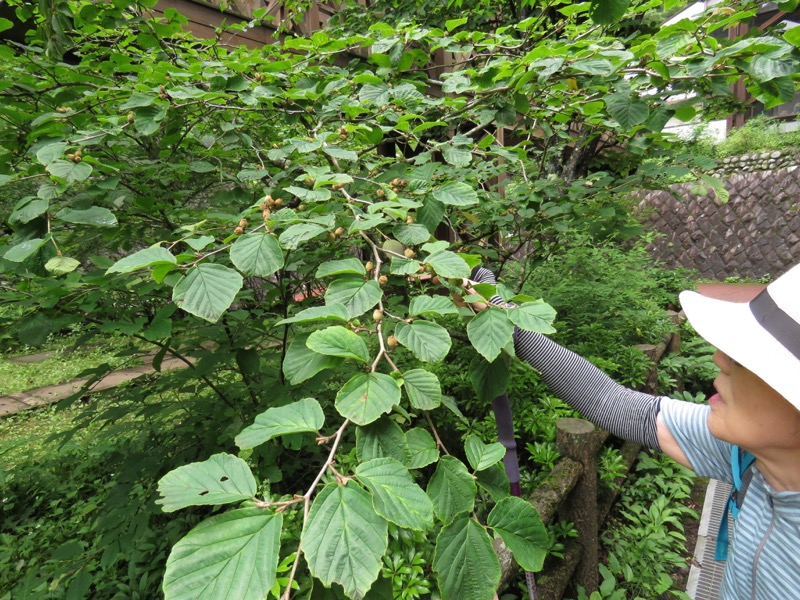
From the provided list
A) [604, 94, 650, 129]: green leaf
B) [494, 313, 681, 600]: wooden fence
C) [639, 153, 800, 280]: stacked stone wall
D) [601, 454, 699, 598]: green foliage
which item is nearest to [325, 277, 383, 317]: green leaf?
[604, 94, 650, 129]: green leaf

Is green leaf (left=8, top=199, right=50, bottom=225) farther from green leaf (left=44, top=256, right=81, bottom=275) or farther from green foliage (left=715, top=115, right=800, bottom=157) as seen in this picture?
green foliage (left=715, top=115, right=800, bottom=157)

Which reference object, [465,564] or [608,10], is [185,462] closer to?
[465,564]

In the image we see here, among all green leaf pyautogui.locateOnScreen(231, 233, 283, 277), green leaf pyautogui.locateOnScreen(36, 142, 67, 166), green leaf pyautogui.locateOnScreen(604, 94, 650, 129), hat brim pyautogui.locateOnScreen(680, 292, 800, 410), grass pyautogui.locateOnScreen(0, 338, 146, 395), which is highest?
green leaf pyautogui.locateOnScreen(604, 94, 650, 129)

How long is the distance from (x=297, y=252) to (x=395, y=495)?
1.15m

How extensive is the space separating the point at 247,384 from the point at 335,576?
1.61 meters

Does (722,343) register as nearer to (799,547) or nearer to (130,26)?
(799,547)

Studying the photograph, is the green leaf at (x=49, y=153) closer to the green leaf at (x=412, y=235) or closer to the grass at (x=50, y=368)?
the green leaf at (x=412, y=235)

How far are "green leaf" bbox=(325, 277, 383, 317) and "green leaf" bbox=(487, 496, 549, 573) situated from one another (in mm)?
336

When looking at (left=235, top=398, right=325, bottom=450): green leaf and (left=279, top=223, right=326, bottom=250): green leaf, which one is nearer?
(left=235, top=398, right=325, bottom=450): green leaf

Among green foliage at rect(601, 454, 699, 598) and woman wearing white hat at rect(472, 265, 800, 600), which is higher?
woman wearing white hat at rect(472, 265, 800, 600)

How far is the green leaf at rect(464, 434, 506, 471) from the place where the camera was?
24.0 inches

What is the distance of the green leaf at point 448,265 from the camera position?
2.24ft

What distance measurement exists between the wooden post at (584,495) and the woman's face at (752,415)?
1.05 m

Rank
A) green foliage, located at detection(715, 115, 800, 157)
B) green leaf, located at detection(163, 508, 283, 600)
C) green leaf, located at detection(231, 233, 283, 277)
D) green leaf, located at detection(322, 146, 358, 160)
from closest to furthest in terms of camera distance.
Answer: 1. green leaf, located at detection(163, 508, 283, 600)
2. green leaf, located at detection(231, 233, 283, 277)
3. green leaf, located at detection(322, 146, 358, 160)
4. green foliage, located at detection(715, 115, 800, 157)
